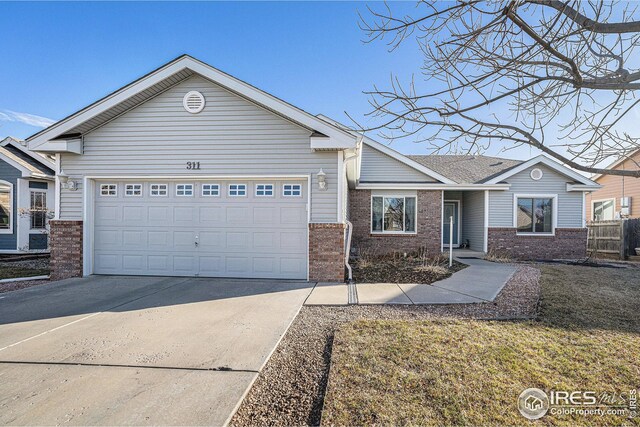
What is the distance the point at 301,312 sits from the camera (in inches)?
197

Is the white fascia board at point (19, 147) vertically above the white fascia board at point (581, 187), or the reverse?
the white fascia board at point (19, 147)

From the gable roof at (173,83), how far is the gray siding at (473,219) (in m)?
9.31

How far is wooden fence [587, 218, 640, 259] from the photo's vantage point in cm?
1260

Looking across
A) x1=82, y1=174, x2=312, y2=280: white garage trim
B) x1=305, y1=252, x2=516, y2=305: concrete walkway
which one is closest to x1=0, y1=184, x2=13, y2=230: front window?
x1=82, y1=174, x2=312, y2=280: white garage trim

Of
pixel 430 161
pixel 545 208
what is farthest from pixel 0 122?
pixel 545 208

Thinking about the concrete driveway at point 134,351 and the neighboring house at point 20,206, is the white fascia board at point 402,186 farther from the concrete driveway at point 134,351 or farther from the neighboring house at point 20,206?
the neighboring house at point 20,206

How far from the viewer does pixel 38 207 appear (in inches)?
492

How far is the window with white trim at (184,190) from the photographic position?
24.9 feet

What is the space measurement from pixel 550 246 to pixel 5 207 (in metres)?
22.2

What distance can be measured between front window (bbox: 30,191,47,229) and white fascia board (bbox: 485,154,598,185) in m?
18.7

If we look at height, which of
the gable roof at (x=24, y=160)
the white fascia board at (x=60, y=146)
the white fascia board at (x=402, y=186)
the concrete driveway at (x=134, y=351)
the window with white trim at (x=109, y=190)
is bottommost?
the concrete driveway at (x=134, y=351)

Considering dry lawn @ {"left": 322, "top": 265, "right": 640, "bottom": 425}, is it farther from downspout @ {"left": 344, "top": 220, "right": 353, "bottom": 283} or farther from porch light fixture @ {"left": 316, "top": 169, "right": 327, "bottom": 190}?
porch light fixture @ {"left": 316, "top": 169, "right": 327, "bottom": 190}

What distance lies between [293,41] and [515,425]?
8596 millimetres

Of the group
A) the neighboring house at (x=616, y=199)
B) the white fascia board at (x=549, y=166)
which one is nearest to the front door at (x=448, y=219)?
the white fascia board at (x=549, y=166)
